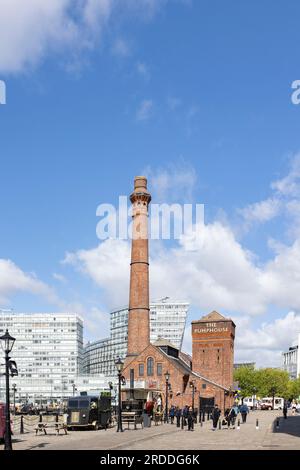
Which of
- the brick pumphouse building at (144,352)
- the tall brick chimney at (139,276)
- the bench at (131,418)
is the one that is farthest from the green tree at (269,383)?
the bench at (131,418)

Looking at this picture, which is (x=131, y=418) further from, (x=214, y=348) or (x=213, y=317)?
(x=213, y=317)

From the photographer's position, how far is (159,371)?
265ft

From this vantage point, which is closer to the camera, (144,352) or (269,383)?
(144,352)

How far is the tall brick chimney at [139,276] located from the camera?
3098 inches

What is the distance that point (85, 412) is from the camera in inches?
1485

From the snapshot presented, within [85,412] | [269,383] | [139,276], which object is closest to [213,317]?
[139,276]

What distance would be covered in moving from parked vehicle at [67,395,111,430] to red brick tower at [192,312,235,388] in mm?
58679

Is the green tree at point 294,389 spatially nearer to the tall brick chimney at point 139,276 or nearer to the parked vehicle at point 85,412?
the tall brick chimney at point 139,276

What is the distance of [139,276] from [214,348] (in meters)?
24.8

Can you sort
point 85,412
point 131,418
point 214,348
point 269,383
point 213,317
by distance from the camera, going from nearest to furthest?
point 85,412 → point 131,418 → point 214,348 → point 213,317 → point 269,383

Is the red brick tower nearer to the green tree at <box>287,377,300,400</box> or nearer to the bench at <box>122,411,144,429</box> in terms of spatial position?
the bench at <box>122,411,144,429</box>

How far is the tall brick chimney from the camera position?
3098 inches

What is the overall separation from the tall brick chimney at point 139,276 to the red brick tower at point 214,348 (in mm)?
19183

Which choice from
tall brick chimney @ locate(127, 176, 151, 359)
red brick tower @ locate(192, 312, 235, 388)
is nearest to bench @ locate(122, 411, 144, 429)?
tall brick chimney @ locate(127, 176, 151, 359)
